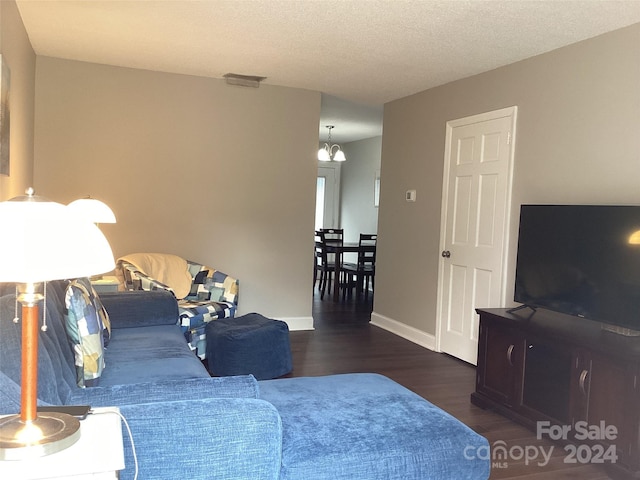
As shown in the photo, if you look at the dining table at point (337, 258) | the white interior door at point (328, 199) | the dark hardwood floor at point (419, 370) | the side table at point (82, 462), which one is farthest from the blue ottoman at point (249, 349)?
the white interior door at point (328, 199)

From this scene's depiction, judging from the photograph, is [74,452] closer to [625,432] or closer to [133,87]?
[625,432]

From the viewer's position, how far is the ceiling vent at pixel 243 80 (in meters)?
4.98

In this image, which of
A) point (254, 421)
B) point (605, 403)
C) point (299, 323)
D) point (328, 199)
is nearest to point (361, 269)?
point (299, 323)

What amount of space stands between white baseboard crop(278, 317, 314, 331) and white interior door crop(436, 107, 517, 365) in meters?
1.43

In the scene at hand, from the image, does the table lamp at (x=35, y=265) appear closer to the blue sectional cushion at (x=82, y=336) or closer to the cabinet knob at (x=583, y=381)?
the blue sectional cushion at (x=82, y=336)

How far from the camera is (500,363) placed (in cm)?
338

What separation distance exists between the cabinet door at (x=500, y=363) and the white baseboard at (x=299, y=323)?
2382 mm

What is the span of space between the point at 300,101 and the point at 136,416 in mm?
4458

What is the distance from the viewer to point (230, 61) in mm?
4438

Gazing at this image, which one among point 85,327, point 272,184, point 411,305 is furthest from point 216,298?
point 85,327

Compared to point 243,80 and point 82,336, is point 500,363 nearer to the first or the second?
point 82,336

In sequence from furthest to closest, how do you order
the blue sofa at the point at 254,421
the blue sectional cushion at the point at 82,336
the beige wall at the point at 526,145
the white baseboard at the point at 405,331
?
1. the white baseboard at the point at 405,331
2. the beige wall at the point at 526,145
3. the blue sectional cushion at the point at 82,336
4. the blue sofa at the point at 254,421

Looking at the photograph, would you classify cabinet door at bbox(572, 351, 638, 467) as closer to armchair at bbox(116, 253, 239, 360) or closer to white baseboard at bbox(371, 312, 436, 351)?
white baseboard at bbox(371, 312, 436, 351)

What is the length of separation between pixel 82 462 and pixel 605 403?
2.51m
